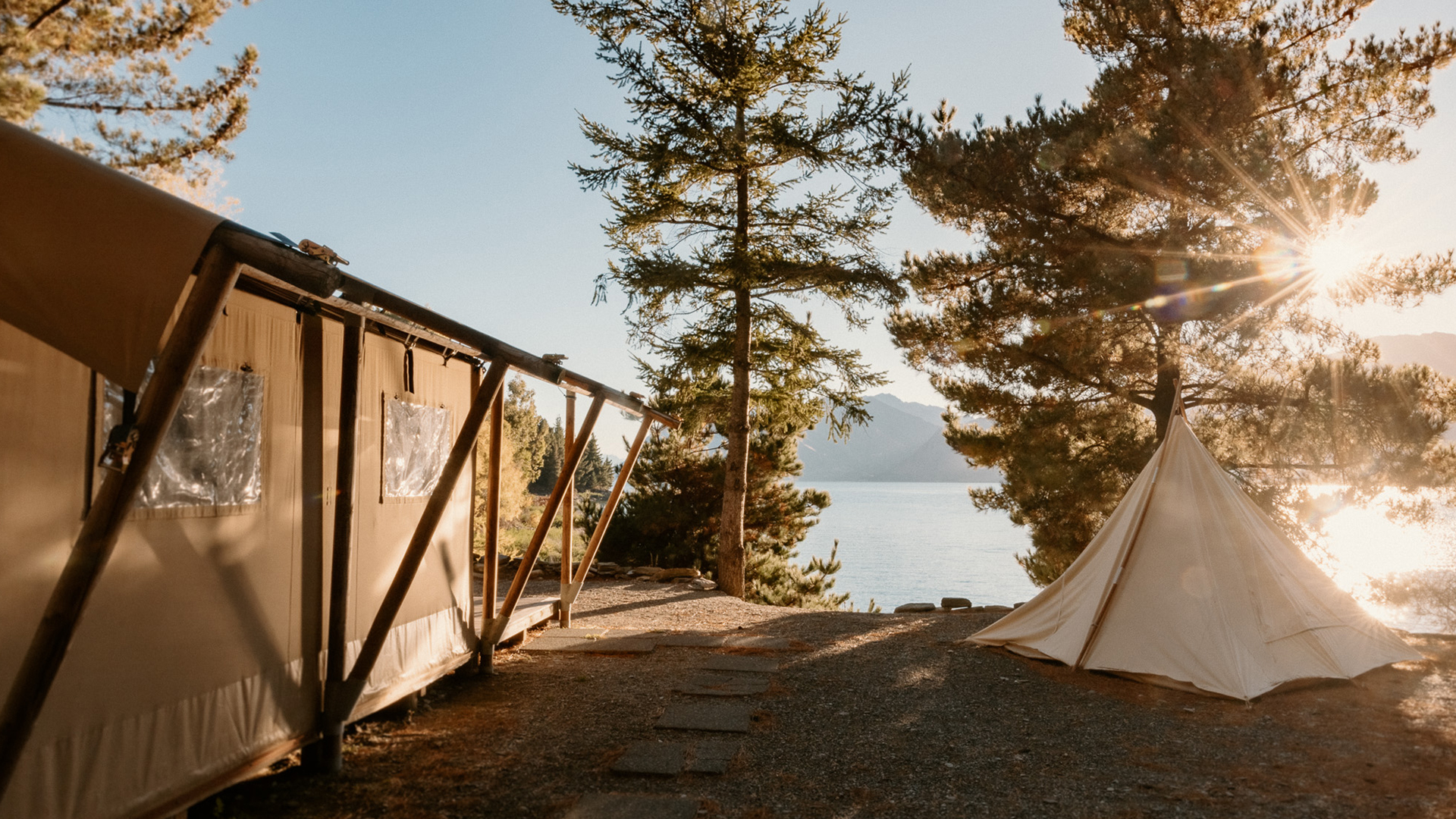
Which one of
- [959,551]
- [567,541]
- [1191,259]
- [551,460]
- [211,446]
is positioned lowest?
[959,551]

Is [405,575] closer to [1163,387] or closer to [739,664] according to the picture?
[739,664]

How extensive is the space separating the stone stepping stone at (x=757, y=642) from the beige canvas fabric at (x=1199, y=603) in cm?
205

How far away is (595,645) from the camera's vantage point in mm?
7238

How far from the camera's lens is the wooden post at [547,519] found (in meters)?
6.14

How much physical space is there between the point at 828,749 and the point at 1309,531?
366 inches

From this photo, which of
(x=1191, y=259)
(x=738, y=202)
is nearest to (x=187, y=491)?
(x=738, y=202)

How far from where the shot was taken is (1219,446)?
10867mm

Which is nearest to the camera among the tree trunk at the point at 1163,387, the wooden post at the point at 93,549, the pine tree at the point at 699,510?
the wooden post at the point at 93,549

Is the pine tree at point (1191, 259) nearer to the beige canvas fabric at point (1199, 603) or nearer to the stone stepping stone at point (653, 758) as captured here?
the beige canvas fabric at point (1199, 603)

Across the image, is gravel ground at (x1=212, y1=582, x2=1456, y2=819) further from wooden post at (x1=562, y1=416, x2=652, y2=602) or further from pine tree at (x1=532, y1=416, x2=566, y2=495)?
pine tree at (x1=532, y1=416, x2=566, y2=495)

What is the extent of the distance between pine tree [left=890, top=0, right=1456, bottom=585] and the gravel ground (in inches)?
155

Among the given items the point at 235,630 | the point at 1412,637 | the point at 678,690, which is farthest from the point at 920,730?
the point at 1412,637

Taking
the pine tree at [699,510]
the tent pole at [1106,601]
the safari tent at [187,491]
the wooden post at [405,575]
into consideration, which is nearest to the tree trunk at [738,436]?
the pine tree at [699,510]

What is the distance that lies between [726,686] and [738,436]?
5.85m
